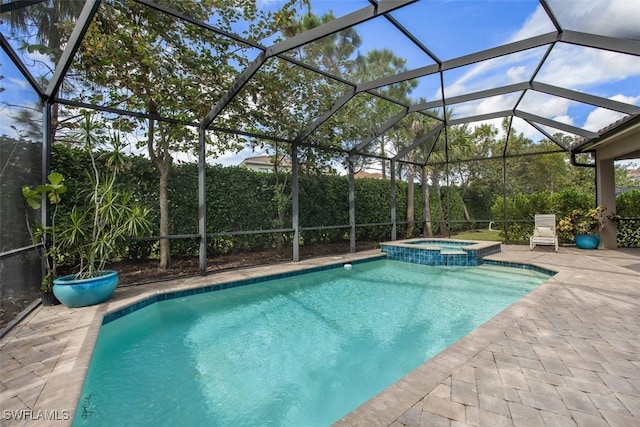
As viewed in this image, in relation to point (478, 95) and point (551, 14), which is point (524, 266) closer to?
point (478, 95)

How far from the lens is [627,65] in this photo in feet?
19.1

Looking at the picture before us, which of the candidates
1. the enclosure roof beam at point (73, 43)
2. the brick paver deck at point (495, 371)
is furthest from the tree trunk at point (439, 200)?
the enclosure roof beam at point (73, 43)

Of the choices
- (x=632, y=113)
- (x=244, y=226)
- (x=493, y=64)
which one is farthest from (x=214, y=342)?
(x=632, y=113)

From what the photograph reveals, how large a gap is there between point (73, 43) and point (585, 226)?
13.1 m

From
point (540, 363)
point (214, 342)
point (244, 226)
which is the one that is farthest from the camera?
point (244, 226)

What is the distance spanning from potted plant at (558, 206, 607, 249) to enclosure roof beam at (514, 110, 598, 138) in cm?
231

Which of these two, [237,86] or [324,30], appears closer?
[324,30]

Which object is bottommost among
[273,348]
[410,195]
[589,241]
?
[273,348]

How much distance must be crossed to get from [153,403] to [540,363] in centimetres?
343

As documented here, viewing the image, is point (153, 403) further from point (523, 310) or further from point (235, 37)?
point (235, 37)

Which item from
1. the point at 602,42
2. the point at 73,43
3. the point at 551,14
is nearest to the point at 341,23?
the point at 551,14

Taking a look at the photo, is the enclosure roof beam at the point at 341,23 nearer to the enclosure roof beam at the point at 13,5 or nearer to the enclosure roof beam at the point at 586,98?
the enclosure roof beam at the point at 13,5

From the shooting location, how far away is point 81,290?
4.43 metres

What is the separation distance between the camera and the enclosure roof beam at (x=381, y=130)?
8883 millimetres
